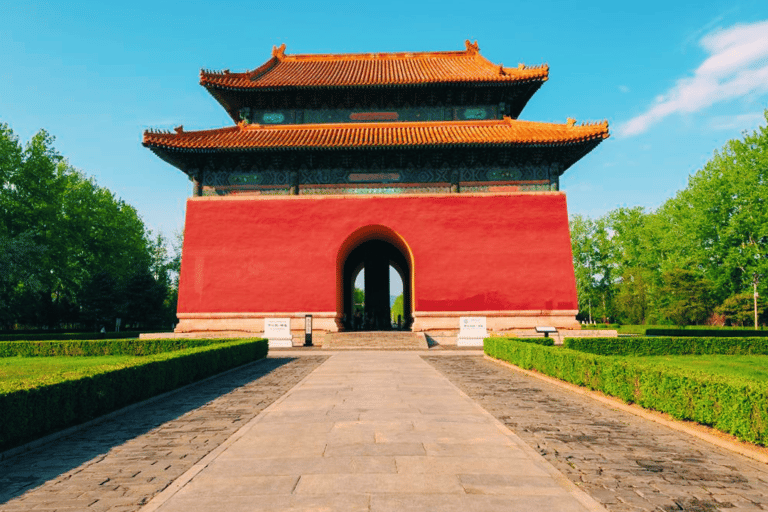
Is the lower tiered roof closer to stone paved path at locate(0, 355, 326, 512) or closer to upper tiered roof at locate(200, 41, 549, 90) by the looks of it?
upper tiered roof at locate(200, 41, 549, 90)

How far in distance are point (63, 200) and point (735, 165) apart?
1782 inches

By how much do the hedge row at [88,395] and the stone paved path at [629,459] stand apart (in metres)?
5.64

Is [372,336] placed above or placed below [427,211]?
below

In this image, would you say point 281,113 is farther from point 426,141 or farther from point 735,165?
point 735,165

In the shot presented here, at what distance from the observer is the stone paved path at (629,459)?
11.7 feet

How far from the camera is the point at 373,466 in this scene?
13.6 feet

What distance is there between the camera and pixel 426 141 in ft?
63.8

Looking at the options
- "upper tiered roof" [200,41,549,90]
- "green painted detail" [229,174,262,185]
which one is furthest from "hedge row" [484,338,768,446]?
"upper tiered roof" [200,41,549,90]

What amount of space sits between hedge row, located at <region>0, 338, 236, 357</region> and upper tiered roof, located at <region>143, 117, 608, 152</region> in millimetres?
8054

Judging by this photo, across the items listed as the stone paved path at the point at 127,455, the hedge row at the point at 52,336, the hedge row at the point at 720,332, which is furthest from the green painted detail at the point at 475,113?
the hedge row at the point at 52,336

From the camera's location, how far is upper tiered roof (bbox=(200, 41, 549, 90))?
21.1 m

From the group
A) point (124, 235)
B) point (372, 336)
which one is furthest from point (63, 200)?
point (372, 336)

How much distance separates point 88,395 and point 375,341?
13.1 metres

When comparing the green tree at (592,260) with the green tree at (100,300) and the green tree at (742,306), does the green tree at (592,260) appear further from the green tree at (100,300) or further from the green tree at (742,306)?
the green tree at (100,300)
